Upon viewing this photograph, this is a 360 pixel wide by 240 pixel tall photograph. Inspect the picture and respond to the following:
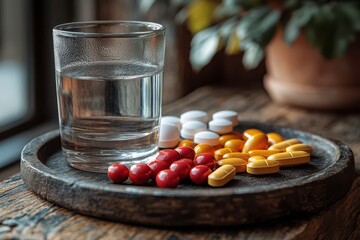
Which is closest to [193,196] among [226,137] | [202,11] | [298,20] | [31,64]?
[226,137]

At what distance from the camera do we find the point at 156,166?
885 millimetres

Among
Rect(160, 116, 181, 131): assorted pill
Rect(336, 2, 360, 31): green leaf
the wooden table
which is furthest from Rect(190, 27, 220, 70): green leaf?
the wooden table

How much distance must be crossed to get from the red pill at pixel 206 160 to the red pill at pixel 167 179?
0.07m

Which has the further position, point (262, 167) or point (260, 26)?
point (260, 26)

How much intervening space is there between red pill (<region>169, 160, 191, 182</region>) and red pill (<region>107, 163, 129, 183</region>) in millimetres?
58

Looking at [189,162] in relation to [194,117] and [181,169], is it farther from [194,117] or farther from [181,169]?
[194,117]

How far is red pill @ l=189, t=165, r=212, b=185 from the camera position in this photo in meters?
0.87

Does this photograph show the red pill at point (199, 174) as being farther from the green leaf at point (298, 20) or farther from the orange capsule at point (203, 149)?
the green leaf at point (298, 20)

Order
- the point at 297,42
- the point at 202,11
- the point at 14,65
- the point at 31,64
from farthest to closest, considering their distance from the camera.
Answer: the point at 14,65, the point at 31,64, the point at 202,11, the point at 297,42

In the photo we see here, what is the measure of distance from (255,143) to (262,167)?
0.32 ft

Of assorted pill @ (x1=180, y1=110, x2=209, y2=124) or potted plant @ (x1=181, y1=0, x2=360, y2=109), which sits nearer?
assorted pill @ (x1=180, y1=110, x2=209, y2=124)

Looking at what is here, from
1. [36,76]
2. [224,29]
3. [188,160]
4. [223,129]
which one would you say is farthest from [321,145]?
[36,76]

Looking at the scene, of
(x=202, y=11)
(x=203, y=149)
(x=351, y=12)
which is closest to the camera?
(x=203, y=149)

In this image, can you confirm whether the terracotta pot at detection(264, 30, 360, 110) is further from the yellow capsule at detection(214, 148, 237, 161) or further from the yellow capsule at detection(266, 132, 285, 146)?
the yellow capsule at detection(214, 148, 237, 161)
